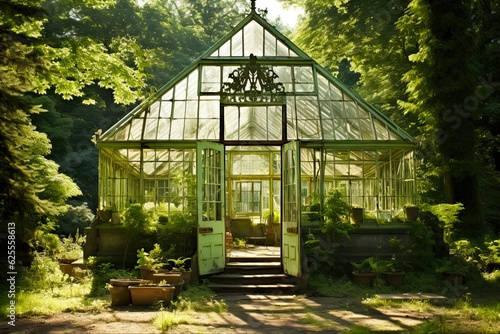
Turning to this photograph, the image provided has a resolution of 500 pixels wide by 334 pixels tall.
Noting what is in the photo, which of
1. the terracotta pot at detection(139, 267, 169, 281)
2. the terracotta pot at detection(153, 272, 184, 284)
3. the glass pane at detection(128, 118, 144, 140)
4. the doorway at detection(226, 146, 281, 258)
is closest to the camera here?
the terracotta pot at detection(153, 272, 184, 284)

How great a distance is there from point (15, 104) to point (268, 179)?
11.9 meters

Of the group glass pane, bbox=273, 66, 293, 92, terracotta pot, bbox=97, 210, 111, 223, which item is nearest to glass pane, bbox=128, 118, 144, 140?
terracotta pot, bbox=97, 210, 111, 223

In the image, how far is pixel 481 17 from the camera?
63.5 ft

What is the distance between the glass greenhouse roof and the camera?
45.3 feet

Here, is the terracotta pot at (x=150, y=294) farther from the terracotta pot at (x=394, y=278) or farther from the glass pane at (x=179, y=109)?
the glass pane at (x=179, y=109)

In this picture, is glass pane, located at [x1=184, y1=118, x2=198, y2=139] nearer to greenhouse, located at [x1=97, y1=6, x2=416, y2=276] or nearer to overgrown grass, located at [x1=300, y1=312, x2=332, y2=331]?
greenhouse, located at [x1=97, y1=6, x2=416, y2=276]

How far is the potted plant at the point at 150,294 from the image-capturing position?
10.1 metres

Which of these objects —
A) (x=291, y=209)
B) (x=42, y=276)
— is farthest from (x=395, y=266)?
(x=42, y=276)

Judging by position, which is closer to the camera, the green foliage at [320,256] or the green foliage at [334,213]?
the green foliage at [320,256]

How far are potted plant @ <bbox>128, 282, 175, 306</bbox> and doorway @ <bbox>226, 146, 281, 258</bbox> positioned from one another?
907cm

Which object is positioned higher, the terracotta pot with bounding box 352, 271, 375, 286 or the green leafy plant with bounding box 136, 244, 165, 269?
the green leafy plant with bounding box 136, 244, 165, 269

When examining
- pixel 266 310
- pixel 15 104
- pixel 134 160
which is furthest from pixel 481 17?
pixel 15 104

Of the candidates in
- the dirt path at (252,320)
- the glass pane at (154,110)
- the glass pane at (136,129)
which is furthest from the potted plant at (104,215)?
the dirt path at (252,320)

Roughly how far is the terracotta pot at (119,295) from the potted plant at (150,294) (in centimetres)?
9
